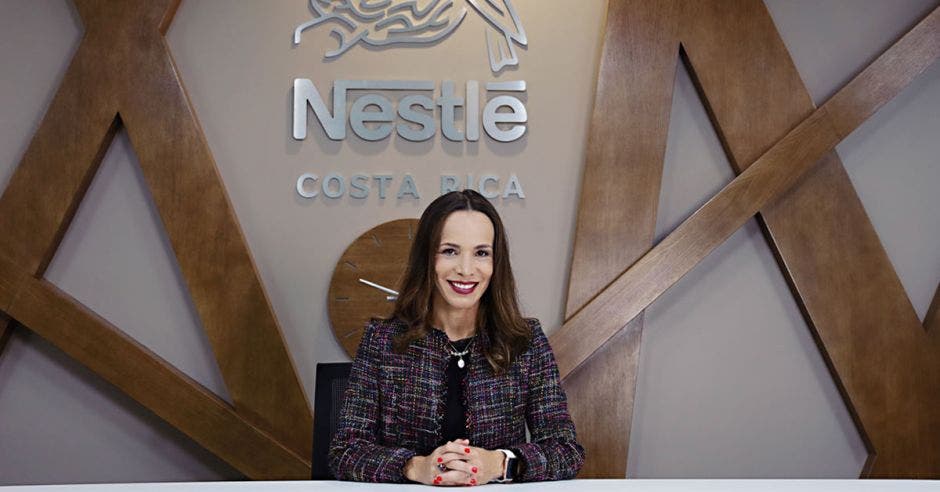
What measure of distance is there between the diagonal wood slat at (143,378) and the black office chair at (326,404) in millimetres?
830

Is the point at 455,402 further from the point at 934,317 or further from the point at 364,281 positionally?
the point at 934,317

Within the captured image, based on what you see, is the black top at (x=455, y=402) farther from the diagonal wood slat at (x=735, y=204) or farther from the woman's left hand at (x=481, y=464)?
the diagonal wood slat at (x=735, y=204)

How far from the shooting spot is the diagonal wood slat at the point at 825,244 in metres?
3.55

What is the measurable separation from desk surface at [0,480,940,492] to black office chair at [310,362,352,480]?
2.89 ft

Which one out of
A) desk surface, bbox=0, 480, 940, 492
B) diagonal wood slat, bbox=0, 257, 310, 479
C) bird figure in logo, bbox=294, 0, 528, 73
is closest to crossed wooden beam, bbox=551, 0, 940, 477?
bird figure in logo, bbox=294, 0, 528, 73

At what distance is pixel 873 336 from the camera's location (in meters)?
3.56

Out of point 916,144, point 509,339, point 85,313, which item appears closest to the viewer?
point 509,339

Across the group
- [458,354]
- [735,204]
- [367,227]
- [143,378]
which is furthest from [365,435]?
[735,204]

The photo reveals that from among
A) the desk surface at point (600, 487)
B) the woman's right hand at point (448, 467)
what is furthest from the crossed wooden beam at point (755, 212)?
the desk surface at point (600, 487)

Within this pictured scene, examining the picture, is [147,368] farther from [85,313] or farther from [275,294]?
[275,294]

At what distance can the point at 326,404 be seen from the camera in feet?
8.80

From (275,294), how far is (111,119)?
0.90m

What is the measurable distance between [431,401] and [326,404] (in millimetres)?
644

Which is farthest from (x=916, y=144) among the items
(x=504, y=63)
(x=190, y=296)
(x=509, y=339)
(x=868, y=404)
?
(x=190, y=296)
